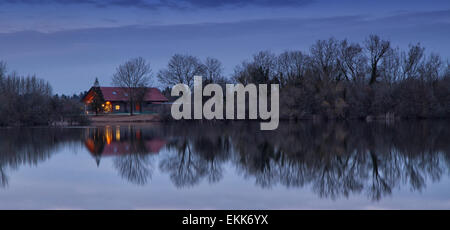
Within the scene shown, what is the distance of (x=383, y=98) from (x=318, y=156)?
37.6 m

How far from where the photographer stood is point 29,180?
10.9 m

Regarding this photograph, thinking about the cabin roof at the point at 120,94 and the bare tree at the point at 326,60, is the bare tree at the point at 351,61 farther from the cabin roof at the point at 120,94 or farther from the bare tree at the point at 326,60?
the cabin roof at the point at 120,94

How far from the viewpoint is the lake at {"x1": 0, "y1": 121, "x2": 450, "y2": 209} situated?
27.4 ft

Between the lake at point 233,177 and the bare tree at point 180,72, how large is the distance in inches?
1572

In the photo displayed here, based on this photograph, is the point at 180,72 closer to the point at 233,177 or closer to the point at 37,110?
the point at 37,110

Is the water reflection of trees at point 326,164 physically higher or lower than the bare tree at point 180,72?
lower

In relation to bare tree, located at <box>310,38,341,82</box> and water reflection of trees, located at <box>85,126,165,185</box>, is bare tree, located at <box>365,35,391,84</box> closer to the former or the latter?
bare tree, located at <box>310,38,341,82</box>

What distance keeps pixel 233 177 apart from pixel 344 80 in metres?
43.3

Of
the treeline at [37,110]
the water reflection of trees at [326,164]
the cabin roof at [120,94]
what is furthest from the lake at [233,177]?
the cabin roof at [120,94]

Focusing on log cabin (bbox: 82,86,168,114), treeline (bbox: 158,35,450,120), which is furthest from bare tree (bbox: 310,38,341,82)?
log cabin (bbox: 82,86,168,114)

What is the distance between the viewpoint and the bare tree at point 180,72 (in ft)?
188
